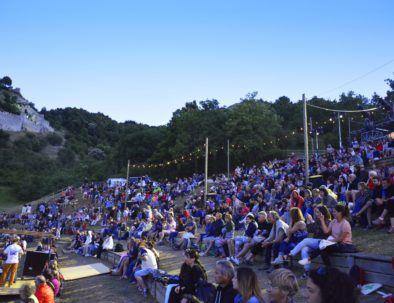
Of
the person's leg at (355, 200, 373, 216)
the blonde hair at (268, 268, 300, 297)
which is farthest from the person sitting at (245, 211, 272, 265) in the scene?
the blonde hair at (268, 268, 300, 297)

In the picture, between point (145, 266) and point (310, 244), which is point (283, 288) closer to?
point (310, 244)

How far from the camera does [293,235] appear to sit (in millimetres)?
7258

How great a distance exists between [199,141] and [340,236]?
115ft

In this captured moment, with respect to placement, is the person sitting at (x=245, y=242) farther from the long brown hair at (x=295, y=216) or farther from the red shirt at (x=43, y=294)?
the red shirt at (x=43, y=294)

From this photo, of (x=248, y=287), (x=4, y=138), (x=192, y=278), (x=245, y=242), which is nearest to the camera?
(x=248, y=287)

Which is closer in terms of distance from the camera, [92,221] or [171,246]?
[171,246]

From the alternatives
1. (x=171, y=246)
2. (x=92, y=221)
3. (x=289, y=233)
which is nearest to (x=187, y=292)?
(x=289, y=233)

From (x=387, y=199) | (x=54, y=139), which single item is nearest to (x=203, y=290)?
(x=387, y=199)

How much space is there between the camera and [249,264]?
845 centimetres

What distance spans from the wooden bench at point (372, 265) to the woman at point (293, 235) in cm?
93

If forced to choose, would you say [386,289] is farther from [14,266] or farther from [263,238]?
[14,266]

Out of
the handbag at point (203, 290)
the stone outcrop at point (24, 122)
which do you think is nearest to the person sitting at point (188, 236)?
the handbag at point (203, 290)

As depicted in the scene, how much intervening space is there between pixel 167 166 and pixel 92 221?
62.6 feet

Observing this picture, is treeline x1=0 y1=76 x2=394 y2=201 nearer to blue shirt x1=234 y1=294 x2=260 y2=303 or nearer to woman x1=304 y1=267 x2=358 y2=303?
blue shirt x1=234 y1=294 x2=260 y2=303
